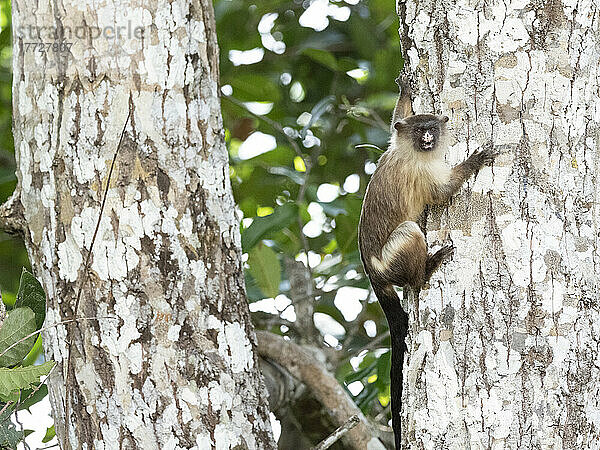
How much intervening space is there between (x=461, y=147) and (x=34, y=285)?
885 millimetres

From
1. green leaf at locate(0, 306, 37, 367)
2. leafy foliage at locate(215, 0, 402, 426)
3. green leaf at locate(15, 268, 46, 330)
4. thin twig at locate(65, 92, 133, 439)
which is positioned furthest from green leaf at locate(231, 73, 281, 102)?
green leaf at locate(0, 306, 37, 367)

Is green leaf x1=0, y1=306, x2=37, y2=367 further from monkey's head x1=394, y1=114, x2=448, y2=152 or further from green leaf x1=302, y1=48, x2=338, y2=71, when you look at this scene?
green leaf x1=302, y1=48, x2=338, y2=71

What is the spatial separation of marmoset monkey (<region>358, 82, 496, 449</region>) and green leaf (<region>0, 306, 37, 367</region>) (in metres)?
0.71

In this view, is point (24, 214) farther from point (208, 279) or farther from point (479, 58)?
point (479, 58)

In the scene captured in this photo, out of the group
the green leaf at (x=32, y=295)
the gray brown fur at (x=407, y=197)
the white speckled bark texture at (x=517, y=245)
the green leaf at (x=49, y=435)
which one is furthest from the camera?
the green leaf at (x=49, y=435)

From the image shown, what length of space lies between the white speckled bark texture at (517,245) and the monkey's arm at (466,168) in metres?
0.01

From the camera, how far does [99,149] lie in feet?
5.01

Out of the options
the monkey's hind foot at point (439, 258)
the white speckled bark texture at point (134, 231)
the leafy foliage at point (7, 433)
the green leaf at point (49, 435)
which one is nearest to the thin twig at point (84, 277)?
the white speckled bark texture at point (134, 231)

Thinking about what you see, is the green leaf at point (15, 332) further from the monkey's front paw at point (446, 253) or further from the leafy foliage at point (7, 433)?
the monkey's front paw at point (446, 253)

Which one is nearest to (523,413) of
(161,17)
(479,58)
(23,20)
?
(479,58)

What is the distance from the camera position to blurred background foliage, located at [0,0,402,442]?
230 centimetres

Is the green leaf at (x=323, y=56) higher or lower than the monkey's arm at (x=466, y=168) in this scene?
higher

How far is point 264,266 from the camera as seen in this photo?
211 centimetres

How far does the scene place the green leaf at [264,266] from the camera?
211 cm
